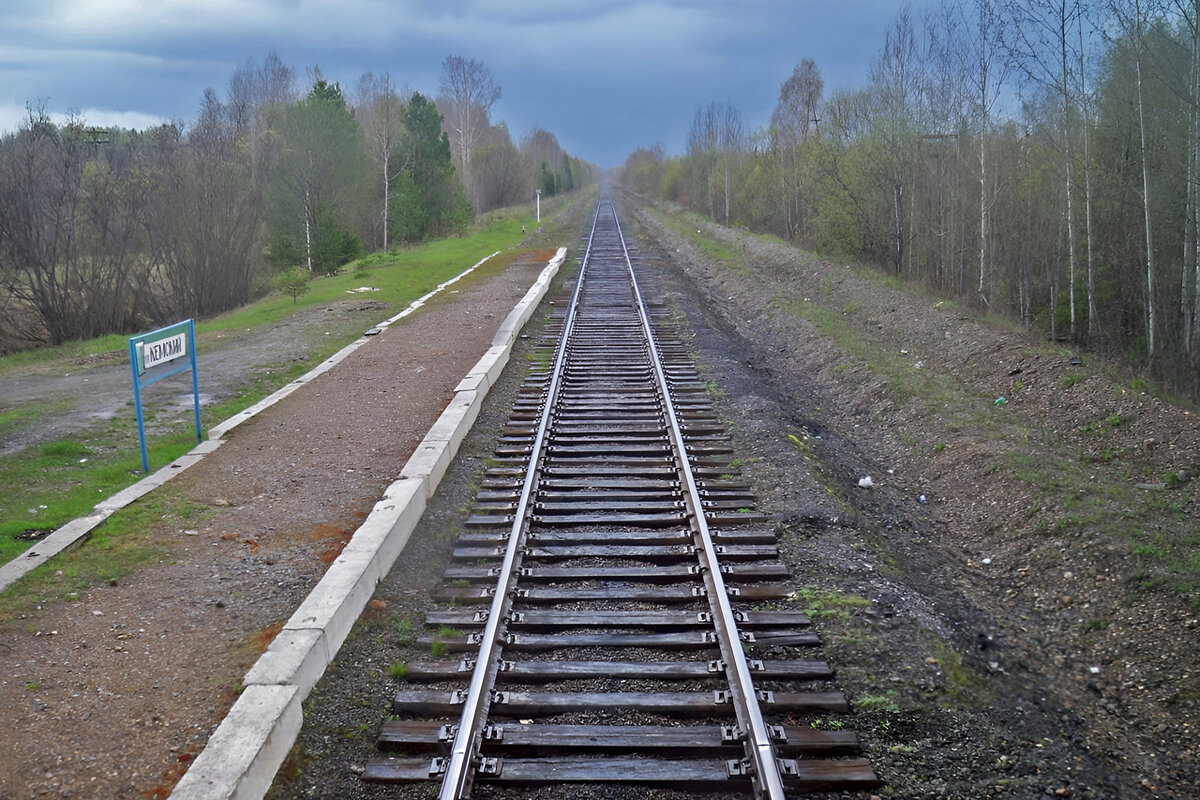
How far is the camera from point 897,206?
25172 mm

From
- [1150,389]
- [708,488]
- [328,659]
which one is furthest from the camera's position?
[1150,389]

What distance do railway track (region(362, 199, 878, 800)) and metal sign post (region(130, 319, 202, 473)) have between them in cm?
356

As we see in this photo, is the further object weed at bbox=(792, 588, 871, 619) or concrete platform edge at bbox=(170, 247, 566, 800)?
weed at bbox=(792, 588, 871, 619)

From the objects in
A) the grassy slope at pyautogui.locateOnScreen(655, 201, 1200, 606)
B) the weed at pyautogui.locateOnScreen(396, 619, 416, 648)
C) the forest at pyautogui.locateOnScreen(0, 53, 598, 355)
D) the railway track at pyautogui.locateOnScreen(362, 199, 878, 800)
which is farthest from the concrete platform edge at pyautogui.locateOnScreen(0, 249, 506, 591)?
the forest at pyautogui.locateOnScreen(0, 53, 598, 355)

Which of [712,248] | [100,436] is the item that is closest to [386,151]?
[712,248]

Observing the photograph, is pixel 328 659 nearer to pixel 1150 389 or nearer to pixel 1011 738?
pixel 1011 738

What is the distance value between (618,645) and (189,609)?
9.58 ft

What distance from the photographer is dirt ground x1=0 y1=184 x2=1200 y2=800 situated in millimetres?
4414

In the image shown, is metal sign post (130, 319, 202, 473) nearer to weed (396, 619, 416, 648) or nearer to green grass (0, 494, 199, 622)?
green grass (0, 494, 199, 622)

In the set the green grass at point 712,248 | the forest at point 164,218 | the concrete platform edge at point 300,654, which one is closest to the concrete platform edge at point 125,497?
the concrete platform edge at point 300,654

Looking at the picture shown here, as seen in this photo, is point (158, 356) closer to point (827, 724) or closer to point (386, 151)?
point (827, 724)

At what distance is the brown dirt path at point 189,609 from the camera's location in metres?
4.29

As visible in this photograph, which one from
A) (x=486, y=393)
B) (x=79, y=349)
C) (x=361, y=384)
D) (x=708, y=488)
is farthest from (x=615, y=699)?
(x=79, y=349)

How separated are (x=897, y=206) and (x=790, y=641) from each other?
73.0 ft
